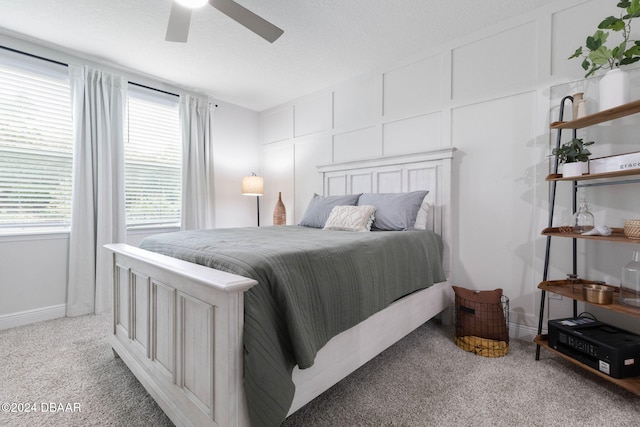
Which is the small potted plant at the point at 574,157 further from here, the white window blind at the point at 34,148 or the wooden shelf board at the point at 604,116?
the white window blind at the point at 34,148

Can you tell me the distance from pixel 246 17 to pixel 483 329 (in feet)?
8.78

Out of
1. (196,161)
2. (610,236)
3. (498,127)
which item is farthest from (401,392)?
(196,161)

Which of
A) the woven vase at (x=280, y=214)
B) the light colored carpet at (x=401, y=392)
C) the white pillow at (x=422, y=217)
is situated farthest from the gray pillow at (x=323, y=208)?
the light colored carpet at (x=401, y=392)

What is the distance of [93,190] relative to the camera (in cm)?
295

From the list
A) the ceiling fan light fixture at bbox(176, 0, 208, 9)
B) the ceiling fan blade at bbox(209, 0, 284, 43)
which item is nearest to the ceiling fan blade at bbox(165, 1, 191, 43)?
the ceiling fan light fixture at bbox(176, 0, 208, 9)

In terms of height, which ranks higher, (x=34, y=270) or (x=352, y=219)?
(x=352, y=219)

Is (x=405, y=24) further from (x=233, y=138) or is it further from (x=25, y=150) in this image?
(x=25, y=150)

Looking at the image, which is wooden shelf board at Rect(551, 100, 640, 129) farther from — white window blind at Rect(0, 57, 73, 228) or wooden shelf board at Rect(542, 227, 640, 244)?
white window blind at Rect(0, 57, 73, 228)

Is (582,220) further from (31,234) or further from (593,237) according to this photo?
(31,234)

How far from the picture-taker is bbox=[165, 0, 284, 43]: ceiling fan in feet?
5.82

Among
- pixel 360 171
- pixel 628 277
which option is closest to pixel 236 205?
pixel 360 171

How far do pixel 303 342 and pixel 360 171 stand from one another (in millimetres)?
2389

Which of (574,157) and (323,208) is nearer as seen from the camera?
(574,157)

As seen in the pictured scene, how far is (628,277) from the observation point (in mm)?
1697
